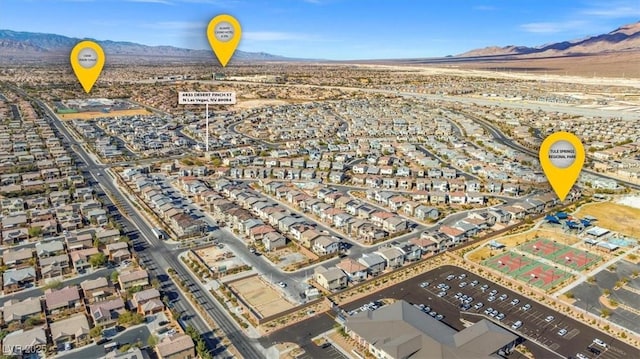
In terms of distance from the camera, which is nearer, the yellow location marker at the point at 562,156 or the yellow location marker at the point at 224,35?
the yellow location marker at the point at 562,156

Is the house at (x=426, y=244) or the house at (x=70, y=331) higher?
the house at (x=426, y=244)

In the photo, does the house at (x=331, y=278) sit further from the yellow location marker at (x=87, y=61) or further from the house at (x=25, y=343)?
the yellow location marker at (x=87, y=61)

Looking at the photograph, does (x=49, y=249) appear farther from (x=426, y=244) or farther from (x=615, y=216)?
(x=615, y=216)

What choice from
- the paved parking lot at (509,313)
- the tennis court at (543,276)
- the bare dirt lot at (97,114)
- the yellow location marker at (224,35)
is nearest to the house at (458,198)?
the tennis court at (543,276)

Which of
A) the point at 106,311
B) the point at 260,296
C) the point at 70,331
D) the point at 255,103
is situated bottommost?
the point at 260,296

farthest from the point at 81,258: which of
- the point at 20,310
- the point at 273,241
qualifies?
the point at 273,241

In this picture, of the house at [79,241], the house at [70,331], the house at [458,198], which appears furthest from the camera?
the house at [458,198]

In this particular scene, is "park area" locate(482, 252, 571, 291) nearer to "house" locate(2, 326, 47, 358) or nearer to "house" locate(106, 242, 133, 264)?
"house" locate(106, 242, 133, 264)
